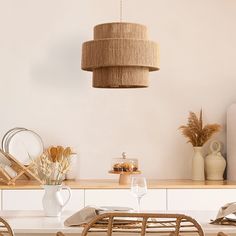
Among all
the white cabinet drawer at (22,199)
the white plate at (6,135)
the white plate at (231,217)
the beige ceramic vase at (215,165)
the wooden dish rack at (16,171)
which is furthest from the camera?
the beige ceramic vase at (215,165)

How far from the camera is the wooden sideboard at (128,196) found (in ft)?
15.7

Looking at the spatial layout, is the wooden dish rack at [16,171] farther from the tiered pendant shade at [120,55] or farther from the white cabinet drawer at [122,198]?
the tiered pendant shade at [120,55]

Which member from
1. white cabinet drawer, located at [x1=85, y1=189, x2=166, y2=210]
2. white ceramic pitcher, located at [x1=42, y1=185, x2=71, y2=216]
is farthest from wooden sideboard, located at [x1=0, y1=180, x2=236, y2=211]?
white ceramic pitcher, located at [x1=42, y1=185, x2=71, y2=216]

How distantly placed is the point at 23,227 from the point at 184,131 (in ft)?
9.10

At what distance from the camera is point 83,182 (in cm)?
513

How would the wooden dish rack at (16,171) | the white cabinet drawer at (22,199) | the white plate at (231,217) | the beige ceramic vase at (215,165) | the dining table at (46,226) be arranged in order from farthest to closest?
1. the beige ceramic vase at (215,165)
2. the wooden dish rack at (16,171)
3. the white cabinet drawer at (22,199)
4. the white plate at (231,217)
5. the dining table at (46,226)

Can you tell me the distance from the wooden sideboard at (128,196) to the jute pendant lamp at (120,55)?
158 cm

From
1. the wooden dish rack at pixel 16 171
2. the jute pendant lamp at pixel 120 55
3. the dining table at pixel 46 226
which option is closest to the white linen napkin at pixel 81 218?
the dining table at pixel 46 226

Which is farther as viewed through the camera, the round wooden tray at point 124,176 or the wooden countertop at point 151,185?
the round wooden tray at point 124,176

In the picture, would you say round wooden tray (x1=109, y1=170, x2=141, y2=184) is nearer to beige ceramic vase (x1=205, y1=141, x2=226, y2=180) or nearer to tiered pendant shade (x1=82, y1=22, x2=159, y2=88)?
beige ceramic vase (x1=205, y1=141, x2=226, y2=180)

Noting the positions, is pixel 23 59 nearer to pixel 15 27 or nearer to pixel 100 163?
pixel 15 27

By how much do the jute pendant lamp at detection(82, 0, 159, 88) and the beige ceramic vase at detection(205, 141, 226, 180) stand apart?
2088mm

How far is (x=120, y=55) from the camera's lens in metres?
3.28

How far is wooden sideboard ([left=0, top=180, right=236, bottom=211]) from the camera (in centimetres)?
477
